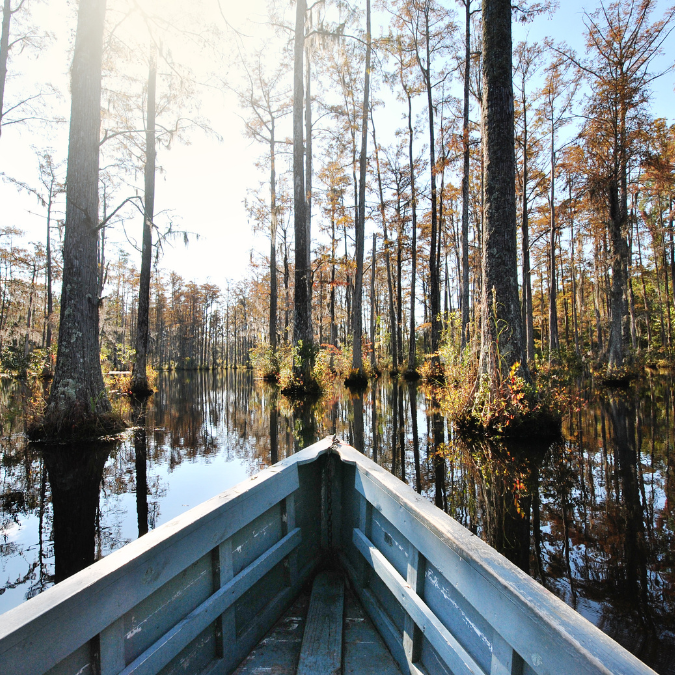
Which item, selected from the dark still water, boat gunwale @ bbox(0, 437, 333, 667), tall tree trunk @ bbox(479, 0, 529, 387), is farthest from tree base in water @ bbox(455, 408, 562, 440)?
boat gunwale @ bbox(0, 437, 333, 667)

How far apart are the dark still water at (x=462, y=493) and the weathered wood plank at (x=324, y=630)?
123 centimetres

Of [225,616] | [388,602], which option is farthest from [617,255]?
[225,616]

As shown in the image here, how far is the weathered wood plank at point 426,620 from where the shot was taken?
1.41 meters

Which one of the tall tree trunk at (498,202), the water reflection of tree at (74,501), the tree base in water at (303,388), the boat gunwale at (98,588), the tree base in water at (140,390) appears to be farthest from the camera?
the tree base in water at (140,390)

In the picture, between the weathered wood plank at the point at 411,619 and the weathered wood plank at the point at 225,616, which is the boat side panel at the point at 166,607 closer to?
the weathered wood plank at the point at 225,616

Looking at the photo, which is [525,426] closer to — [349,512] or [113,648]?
[349,512]

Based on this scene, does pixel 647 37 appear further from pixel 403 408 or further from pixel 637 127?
pixel 403 408

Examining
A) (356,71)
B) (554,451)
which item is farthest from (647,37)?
(554,451)

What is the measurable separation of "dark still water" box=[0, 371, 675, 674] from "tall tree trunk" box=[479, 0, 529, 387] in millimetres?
1727

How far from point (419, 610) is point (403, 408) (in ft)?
27.9

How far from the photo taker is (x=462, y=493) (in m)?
3.94

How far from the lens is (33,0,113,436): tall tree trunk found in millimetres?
6156

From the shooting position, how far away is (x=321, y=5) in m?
11.7

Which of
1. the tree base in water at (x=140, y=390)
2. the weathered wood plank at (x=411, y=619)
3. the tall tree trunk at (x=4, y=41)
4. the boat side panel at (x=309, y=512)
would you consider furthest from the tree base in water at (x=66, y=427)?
the tall tree trunk at (x=4, y=41)
